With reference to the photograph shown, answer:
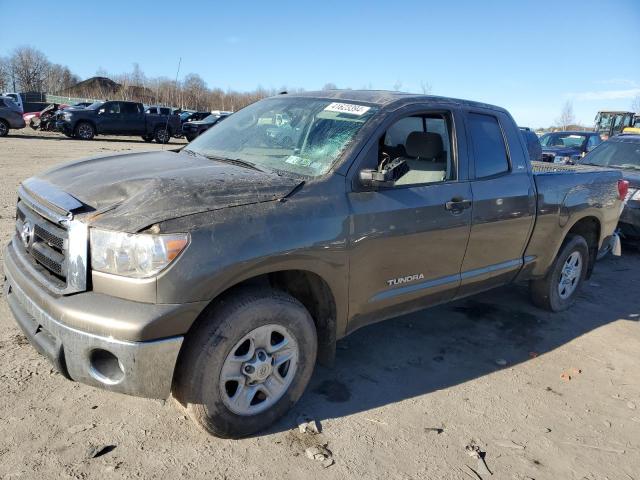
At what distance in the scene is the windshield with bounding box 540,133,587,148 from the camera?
47.9ft

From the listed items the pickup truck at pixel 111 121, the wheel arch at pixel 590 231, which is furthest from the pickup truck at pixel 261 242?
the pickup truck at pixel 111 121

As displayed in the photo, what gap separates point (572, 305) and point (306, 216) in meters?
3.86

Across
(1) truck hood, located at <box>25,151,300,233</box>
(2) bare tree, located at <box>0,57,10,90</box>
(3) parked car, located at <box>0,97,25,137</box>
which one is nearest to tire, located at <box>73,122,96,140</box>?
(3) parked car, located at <box>0,97,25,137</box>

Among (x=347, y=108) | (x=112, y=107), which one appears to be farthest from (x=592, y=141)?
(x=112, y=107)

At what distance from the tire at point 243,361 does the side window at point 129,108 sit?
942 inches

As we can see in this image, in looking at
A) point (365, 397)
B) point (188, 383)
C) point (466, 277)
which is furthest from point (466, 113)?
point (188, 383)

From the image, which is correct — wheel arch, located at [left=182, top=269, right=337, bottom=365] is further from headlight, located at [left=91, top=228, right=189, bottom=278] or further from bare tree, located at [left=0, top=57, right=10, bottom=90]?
bare tree, located at [left=0, top=57, right=10, bottom=90]

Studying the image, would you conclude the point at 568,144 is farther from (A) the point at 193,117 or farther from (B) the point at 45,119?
(B) the point at 45,119

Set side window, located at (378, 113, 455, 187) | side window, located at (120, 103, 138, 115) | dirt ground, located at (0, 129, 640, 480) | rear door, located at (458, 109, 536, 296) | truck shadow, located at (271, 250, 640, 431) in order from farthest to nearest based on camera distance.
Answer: side window, located at (120, 103, 138, 115) → rear door, located at (458, 109, 536, 296) → side window, located at (378, 113, 455, 187) → truck shadow, located at (271, 250, 640, 431) → dirt ground, located at (0, 129, 640, 480)

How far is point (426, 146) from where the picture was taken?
149 inches

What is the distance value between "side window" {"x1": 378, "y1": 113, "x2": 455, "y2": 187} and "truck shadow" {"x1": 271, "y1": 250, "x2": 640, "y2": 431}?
137 cm

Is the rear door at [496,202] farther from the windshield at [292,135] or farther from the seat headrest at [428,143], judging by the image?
the windshield at [292,135]

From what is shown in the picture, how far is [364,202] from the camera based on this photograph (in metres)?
3.04

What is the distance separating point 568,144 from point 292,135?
534 inches
